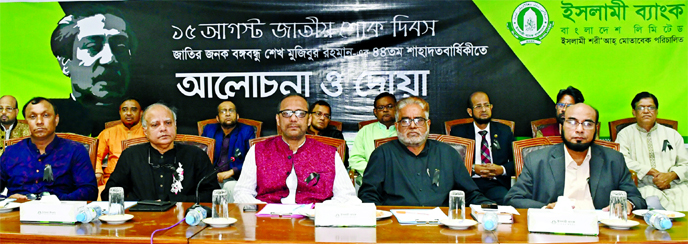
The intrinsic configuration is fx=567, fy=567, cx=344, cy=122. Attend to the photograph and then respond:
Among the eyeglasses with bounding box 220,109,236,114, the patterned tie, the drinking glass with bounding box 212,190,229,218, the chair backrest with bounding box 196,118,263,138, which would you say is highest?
the eyeglasses with bounding box 220,109,236,114

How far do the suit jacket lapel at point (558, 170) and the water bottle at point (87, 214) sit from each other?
2.35 meters

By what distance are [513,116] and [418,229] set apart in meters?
3.27

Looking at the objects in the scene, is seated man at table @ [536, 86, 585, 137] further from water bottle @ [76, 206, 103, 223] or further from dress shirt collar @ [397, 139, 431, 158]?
water bottle @ [76, 206, 103, 223]

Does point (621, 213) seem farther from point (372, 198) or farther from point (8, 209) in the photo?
point (8, 209)

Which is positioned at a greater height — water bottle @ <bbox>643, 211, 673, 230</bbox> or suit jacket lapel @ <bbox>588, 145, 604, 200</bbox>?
suit jacket lapel @ <bbox>588, 145, 604, 200</bbox>

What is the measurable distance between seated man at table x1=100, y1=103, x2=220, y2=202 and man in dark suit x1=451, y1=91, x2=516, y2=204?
226cm

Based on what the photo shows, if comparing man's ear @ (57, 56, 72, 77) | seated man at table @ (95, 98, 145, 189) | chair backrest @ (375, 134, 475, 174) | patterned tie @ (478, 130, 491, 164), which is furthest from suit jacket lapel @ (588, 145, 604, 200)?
man's ear @ (57, 56, 72, 77)

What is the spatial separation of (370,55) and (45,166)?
2902 mm

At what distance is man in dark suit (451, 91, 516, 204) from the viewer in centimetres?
462

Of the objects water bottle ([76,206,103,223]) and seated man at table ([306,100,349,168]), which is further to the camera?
seated man at table ([306,100,349,168])

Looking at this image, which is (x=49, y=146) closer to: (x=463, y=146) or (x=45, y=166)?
(x=45, y=166)

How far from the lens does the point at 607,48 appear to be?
202 inches

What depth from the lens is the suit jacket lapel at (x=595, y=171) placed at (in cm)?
314

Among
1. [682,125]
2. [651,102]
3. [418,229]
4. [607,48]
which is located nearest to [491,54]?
[607,48]
